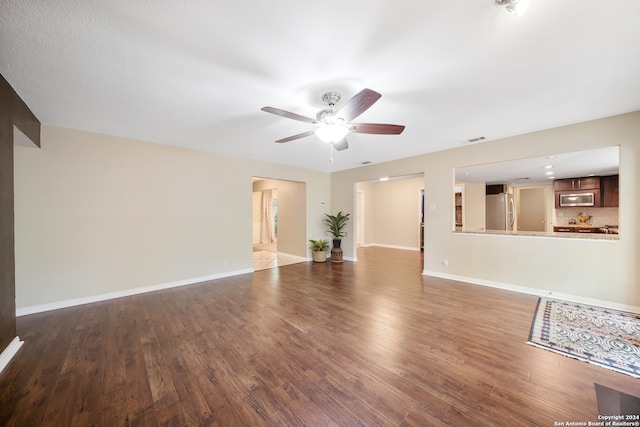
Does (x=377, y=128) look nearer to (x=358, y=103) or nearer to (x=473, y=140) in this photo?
(x=358, y=103)

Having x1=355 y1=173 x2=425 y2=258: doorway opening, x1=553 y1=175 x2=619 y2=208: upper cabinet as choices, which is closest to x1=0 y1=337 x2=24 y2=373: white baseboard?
x1=355 y1=173 x2=425 y2=258: doorway opening

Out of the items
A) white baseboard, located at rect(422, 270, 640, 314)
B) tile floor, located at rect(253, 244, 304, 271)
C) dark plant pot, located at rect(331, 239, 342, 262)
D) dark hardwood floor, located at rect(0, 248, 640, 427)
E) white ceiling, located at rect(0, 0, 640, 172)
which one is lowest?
dark hardwood floor, located at rect(0, 248, 640, 427)

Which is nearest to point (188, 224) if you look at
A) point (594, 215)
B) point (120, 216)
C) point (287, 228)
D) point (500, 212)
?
point (120, 216)

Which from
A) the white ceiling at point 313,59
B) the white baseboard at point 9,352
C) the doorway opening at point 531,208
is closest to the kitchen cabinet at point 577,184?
the doorway opening at point 531,208

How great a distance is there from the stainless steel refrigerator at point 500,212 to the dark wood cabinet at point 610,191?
1.94 m

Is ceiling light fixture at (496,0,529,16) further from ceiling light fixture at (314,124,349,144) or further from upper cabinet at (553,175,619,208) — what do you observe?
upper cabinet at (553,175,619,208)

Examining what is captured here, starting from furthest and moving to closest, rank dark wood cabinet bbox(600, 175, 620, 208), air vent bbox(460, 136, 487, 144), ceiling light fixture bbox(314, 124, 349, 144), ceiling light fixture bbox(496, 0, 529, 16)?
dark wood cabinet bbox(600, 175, 620, 208)
air vent bbox(460, 136, 487, 144)
ceiling light fixture bbox(314, 124, 349, 144)
ceiling light fixture bbox(496, 0, 529, 16)

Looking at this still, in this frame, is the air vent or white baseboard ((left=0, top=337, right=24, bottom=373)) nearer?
white baseboard ((left=0, top=337, right=24, bottom=373))

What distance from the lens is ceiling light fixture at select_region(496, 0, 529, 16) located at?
3.89 feet

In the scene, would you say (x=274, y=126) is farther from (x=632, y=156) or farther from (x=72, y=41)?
(x=632, y=156)

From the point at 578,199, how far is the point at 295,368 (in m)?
8.31

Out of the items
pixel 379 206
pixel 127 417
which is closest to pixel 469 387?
pixel 127 417

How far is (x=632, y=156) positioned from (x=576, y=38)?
2.50 m

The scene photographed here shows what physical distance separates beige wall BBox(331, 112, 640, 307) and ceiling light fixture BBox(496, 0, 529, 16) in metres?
3.14
